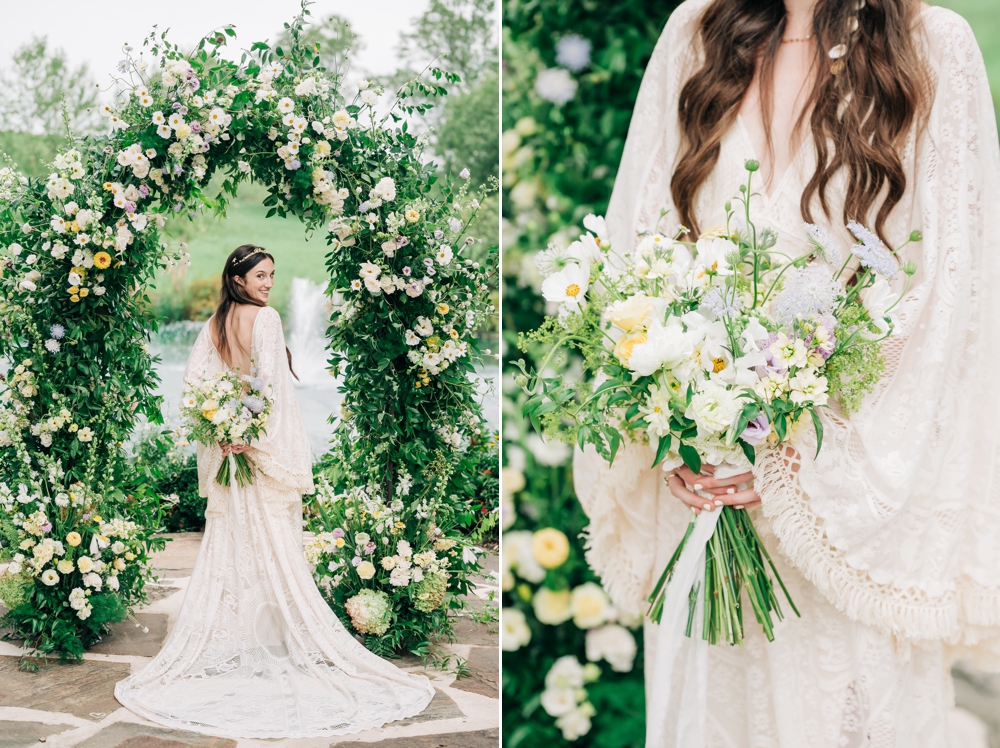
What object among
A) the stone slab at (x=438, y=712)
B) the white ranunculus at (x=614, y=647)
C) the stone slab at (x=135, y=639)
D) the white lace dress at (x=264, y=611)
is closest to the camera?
the white ranunculus at (x=614, y=647)

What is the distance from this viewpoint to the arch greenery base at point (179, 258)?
10.2 feet

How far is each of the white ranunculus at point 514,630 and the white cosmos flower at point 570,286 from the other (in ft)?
4.56

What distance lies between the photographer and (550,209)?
2492 mm

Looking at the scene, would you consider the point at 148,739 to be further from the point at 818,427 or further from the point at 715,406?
the point at 818,427

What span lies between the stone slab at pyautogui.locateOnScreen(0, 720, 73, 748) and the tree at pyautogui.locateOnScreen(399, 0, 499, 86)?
391 cm

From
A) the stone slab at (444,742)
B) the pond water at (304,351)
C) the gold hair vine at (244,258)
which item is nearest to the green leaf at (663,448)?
the stone slab at (444,742)

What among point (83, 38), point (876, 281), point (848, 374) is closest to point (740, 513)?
point (848, 374)

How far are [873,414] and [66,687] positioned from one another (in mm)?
3078

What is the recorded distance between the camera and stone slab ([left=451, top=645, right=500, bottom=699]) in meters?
3.16

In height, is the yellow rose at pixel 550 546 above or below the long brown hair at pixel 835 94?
below

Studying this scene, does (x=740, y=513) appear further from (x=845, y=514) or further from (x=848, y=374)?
(x=848, y=374)

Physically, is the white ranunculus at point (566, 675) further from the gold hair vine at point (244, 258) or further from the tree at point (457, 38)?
the tree at point (457, 38)

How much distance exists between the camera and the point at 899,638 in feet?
5.52

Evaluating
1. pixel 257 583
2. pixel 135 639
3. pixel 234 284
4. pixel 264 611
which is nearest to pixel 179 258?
pixel 234 284
